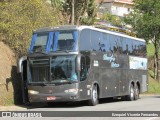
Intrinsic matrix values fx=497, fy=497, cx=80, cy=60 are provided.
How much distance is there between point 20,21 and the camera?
27.4 m

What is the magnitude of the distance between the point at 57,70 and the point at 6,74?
321cm

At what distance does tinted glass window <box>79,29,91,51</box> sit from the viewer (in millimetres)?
23562

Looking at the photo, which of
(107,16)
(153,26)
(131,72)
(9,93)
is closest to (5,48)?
(9,93)

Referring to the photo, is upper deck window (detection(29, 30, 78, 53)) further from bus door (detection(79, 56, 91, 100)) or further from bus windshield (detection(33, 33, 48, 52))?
bus door (detection(79, 56, 91, 100))

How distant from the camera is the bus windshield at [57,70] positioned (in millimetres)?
23047

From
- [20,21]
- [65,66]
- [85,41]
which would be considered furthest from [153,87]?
[65,66]

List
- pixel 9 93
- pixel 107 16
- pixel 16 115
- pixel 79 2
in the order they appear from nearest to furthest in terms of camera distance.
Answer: pixel 16 115 → pixel 9 93 → pixel 79 2 → pixel 107 16

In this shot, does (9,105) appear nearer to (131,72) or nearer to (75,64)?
(75,64)

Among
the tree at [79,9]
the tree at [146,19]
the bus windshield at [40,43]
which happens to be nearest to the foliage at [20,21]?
the bus windshield at [40,43]

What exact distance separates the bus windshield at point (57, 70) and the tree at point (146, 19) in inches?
1003

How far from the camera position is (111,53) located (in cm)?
2758

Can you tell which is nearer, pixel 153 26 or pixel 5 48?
pixel 5 48

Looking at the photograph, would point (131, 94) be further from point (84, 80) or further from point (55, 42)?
point (55, 42)

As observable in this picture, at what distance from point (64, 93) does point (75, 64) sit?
1.43 metres
